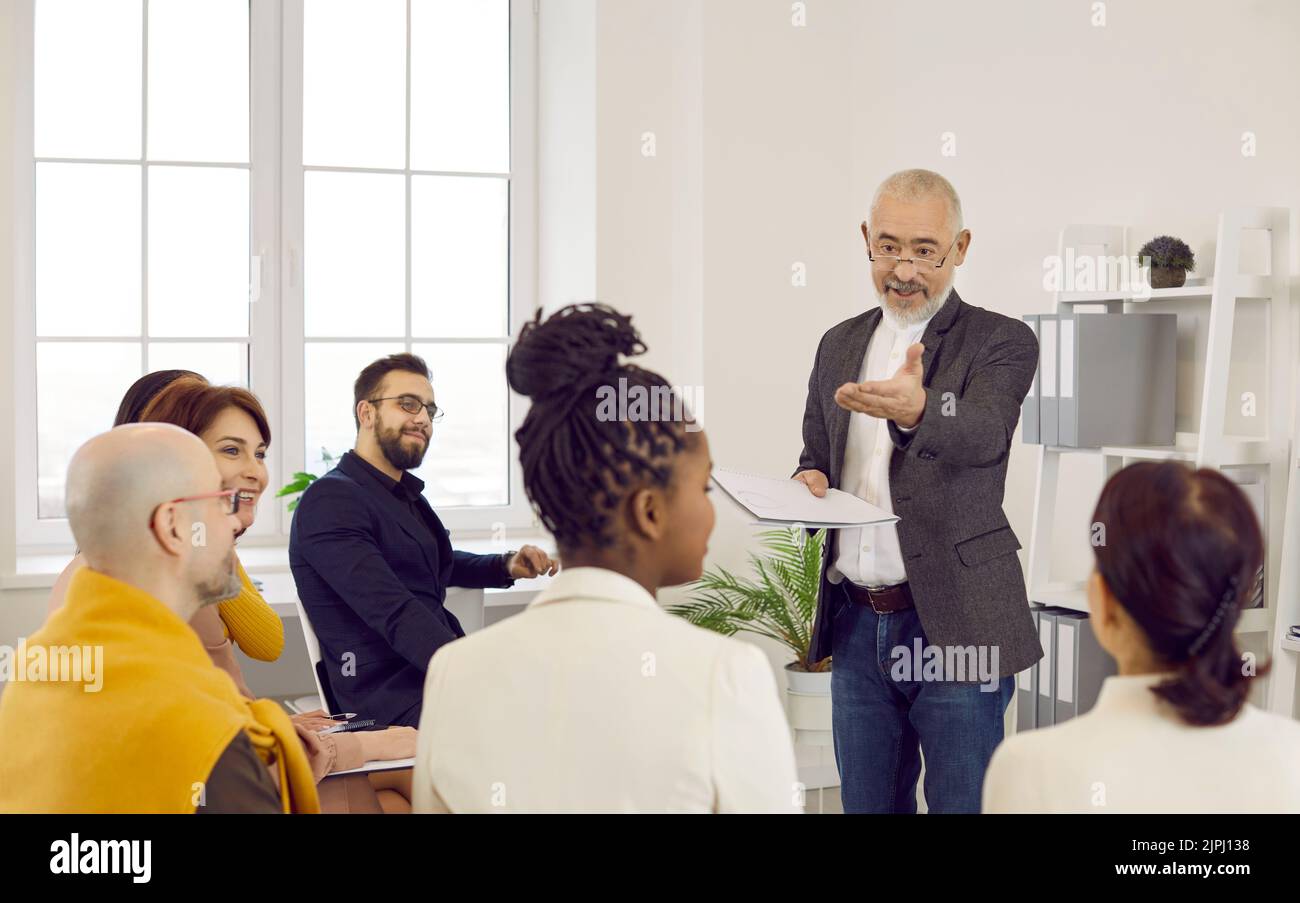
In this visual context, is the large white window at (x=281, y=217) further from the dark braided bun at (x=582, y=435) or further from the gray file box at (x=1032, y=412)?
the dark braided bun at (x=582, y=435)

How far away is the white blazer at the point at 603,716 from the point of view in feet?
3.91

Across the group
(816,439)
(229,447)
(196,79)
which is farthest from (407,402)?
(196,79)

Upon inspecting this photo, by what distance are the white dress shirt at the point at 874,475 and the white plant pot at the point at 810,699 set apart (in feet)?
5.15

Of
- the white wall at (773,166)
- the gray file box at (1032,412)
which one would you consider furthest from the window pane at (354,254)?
the gray file box at (1032,412)

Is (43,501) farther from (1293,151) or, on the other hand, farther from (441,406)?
(1293,151)

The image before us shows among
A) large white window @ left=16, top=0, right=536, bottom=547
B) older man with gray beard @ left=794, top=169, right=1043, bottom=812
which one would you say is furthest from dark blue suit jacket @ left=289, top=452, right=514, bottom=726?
large white window @ left=16, top=0, right=536, bottom=547

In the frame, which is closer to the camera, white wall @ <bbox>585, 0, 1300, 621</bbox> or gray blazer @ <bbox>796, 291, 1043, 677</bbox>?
gray blazer @ <bbox>796, 291, 1043, 677</bbox>

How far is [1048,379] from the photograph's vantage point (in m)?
3.26

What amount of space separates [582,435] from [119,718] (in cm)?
56

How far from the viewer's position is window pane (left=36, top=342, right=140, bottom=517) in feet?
14.9

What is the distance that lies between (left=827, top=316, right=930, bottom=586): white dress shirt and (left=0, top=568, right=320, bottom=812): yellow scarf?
52.3 inches

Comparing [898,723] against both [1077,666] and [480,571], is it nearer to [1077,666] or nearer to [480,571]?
[1077,666]

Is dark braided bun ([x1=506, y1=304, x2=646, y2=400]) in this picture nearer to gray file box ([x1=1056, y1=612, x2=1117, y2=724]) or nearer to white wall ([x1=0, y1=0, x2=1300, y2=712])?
gray file box ([x1=1056, y1=612, x2=1117, y2=724])
